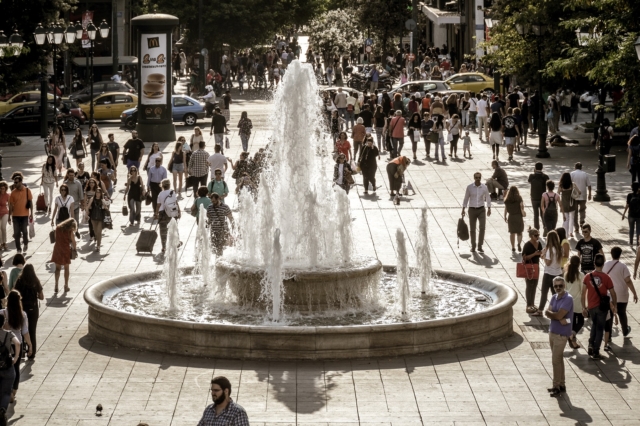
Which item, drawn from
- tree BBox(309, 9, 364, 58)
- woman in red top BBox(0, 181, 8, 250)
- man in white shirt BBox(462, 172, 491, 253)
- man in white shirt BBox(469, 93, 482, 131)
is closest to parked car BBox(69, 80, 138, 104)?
man in white shirt BBox(469, 93, 482, 131)

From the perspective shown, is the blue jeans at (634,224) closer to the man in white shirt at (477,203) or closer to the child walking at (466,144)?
the man in white shirt at (477,203)

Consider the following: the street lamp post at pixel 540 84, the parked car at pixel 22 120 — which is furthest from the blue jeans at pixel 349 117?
the parked car at pixel 22 120

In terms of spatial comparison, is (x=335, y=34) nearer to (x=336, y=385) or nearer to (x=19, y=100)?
(x=19, y=100)

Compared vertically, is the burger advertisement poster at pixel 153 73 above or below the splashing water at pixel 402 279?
above

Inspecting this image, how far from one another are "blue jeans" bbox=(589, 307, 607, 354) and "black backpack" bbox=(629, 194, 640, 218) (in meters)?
7.29

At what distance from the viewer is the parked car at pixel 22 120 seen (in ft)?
144

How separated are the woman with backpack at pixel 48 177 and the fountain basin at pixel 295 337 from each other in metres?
9.98

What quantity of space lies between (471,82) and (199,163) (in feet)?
84.6

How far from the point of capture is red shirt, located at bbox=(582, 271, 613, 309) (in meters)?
16.1

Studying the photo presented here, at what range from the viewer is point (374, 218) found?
26.9 metres

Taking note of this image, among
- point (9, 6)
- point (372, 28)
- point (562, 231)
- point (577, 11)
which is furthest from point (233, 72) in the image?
point (562, 231)

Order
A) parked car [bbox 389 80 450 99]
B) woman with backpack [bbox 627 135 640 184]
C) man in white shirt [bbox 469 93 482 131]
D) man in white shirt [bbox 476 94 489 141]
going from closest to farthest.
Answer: woman with backpack [bbox 627 135 640 184] → man in white shirt [bbox 476 94 489 141] → man in white shirt [bbox 469 93 482 131] → parked car [bbox 389 80 450 99]

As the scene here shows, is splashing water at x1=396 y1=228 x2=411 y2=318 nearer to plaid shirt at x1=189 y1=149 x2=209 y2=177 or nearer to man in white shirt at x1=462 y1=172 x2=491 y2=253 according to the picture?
man in white shirt at x1=462 y1=172 x2=491 y2=253

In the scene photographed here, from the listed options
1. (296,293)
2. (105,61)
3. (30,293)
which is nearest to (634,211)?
(296,293)
